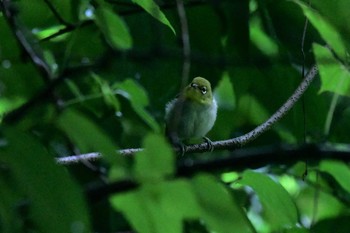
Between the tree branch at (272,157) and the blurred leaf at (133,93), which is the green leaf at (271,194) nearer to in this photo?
the tree branch at (272,157)

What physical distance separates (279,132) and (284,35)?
237 mm

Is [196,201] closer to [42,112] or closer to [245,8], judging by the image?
[42,112]

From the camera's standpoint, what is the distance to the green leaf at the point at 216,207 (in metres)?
0.53

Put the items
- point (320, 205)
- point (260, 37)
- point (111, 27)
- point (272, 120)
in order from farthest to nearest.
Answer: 1. point (260, 37)
2. point (320, 205)
3. point (272, 120)
4. point (111, 27)

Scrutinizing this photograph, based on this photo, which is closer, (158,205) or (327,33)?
(158,205)

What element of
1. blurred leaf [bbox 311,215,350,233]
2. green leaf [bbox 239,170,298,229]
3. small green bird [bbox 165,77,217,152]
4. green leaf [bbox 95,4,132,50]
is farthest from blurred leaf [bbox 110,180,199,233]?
small green bird [bbox 165,77,217,152]

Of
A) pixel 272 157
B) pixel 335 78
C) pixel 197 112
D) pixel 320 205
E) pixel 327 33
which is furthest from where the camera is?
pixel 197 112

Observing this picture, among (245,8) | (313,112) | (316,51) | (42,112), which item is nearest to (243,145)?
(313,112)

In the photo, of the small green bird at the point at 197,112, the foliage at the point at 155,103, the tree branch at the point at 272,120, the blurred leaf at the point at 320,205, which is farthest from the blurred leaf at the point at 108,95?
the small green bird at the point at 197,112

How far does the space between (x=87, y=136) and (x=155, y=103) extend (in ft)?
3.89

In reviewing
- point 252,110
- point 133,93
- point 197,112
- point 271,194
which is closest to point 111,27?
point 271,194

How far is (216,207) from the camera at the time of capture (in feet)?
1.79

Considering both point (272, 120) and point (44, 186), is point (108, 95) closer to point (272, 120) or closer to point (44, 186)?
point (272, 120)

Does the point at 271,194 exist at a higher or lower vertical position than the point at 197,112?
higher
